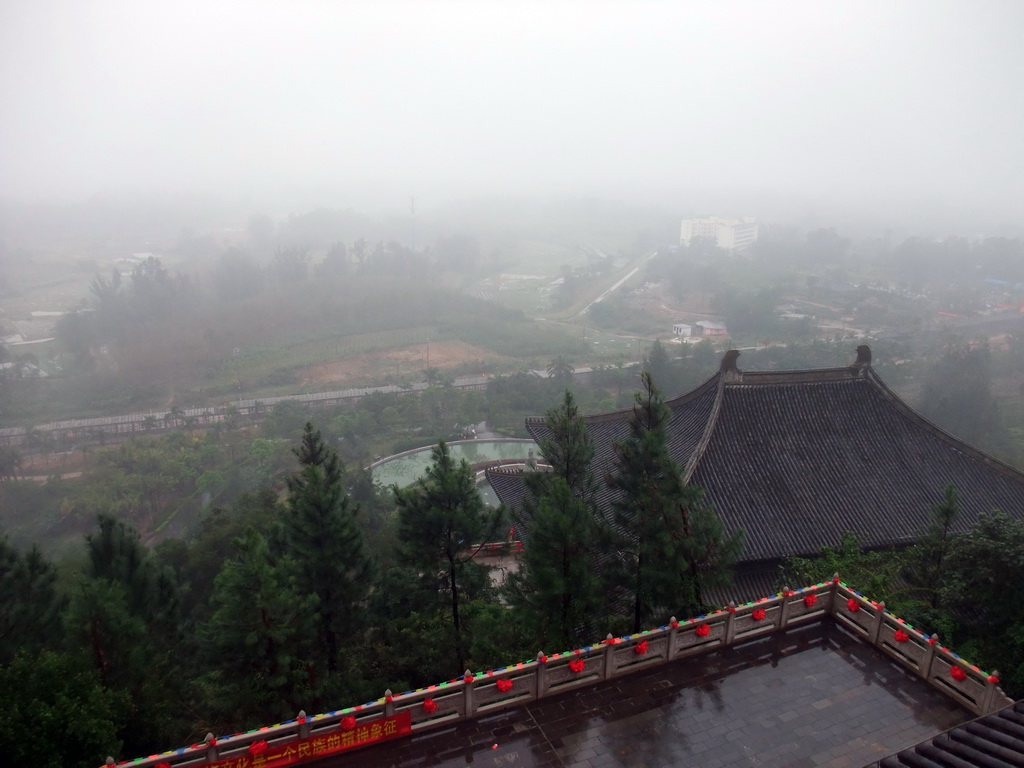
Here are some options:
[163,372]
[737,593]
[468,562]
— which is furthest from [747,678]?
[163,372]

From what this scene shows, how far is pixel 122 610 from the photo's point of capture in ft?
45.9

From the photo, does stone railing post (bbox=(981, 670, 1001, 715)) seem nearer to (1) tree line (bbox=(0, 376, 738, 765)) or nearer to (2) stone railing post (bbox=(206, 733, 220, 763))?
(1) tree line (bbox=(0, 376, 738, 765))

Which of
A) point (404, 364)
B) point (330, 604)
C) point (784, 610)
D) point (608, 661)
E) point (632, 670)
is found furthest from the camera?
point (404, 364)

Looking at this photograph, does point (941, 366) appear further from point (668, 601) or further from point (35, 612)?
point (35, 612)

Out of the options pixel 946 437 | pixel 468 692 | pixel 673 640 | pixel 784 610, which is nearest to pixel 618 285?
pixel 946 437

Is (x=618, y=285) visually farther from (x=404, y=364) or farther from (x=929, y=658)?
(x=929, y=658)

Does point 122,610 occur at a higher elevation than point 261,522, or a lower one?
higher

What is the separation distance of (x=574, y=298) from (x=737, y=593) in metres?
110

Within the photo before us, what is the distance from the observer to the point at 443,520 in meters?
16.5

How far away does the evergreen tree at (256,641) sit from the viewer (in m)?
12.6

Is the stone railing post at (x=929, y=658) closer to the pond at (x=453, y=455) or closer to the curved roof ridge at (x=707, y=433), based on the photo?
the curved roof ridge at (x=707, y=433)

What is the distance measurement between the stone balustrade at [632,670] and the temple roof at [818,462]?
441cm

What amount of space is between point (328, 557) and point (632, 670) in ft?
24.7

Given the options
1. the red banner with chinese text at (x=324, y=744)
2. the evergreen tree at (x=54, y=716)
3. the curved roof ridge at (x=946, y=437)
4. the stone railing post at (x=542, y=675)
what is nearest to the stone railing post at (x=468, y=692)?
the red banner with chinese text at (x=324, y=744)
